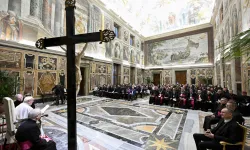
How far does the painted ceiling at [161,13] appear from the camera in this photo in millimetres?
16547

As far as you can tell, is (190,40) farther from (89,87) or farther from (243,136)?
(243,136)

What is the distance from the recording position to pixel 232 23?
7.91m

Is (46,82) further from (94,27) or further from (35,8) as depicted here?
(94,27)

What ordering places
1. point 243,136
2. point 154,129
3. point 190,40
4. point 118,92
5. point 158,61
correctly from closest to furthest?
point 243,136
point 154,129
point 118,92
point 190,40
point 158,61

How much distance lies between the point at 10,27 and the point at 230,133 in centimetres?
1054

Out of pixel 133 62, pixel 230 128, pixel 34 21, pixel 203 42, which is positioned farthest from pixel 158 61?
pixel 230 128

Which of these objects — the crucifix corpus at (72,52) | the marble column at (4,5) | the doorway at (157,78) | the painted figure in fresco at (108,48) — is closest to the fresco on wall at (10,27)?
the marble column at (4,5)

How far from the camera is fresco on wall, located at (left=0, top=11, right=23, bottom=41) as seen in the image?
6.93 meters

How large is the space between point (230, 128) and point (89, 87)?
37.5 feet

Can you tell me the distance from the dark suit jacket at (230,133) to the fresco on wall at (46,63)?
9998 mm

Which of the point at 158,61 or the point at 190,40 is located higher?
the point at 190,40

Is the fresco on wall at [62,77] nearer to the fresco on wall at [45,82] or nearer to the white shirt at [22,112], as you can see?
the fresco on wall at [45,82]

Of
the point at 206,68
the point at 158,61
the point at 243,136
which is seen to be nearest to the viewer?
the point at 243,136

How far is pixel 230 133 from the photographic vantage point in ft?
7.27
